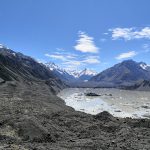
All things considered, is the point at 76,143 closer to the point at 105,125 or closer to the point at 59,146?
the point at 59,146

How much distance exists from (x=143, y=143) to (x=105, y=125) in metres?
11.1

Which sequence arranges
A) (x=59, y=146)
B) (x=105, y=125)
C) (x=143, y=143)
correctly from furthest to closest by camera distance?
(x=105, y=125) → (x=143, y=143) → (x=59, y=146)

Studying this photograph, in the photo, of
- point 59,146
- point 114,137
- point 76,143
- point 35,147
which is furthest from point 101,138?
point 35,147

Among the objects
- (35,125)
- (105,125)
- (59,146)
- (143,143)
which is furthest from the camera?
(105,125)

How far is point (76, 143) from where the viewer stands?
100.0ft

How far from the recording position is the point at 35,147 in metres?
26.9

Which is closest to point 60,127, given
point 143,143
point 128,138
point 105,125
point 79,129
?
point 79,129

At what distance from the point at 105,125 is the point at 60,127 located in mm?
5736

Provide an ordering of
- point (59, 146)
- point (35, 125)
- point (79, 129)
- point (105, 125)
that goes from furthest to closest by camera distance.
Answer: point (105, 125) < point (79, 129) < point (35, 125) < point (59, 146)

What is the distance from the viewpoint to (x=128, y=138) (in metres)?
33.5

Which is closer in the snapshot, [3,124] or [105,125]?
[3,124]

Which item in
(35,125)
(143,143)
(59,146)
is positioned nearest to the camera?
(59,146)

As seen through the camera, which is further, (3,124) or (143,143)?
(3,124)

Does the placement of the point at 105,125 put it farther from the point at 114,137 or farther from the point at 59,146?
the point at 59,146
